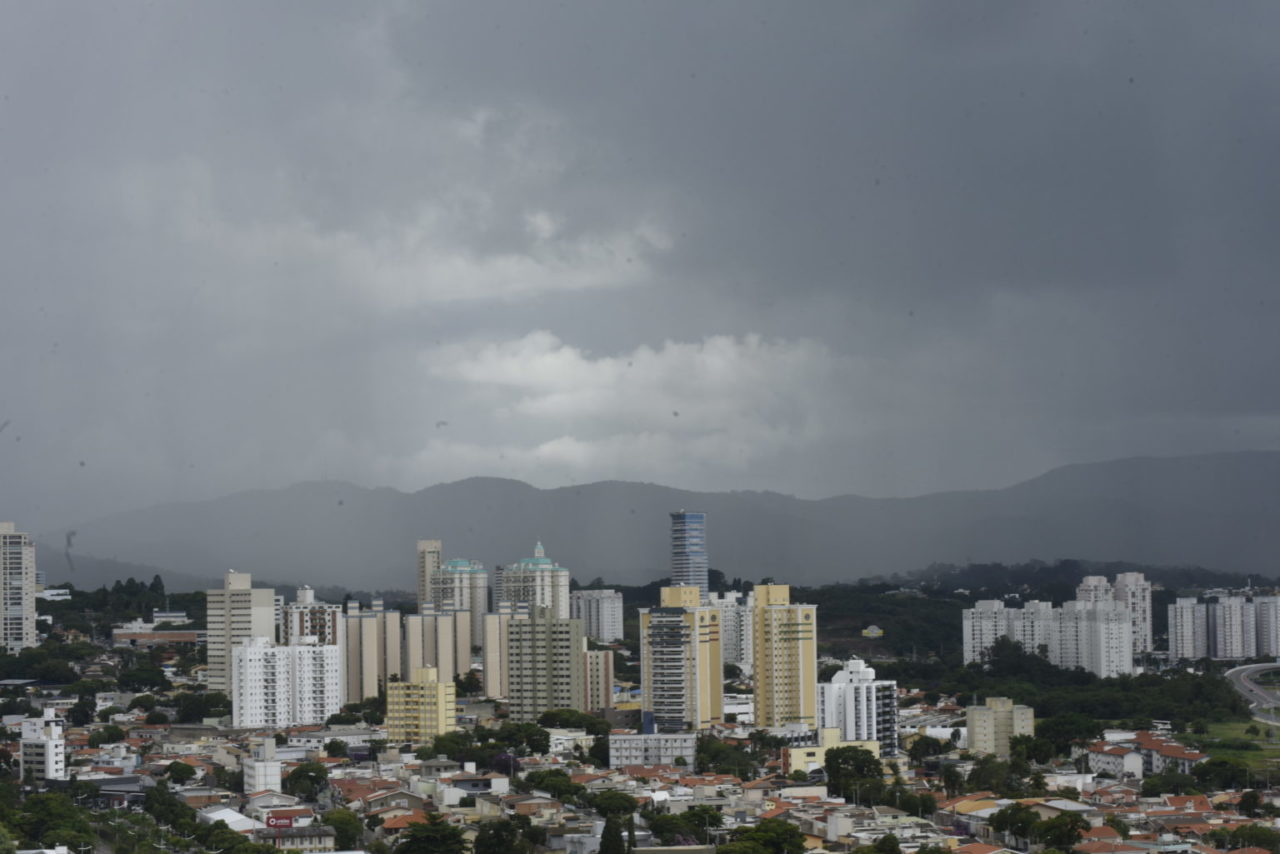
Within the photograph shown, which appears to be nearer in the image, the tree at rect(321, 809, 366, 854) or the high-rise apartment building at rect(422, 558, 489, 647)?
the tree at rect(321, 809, 366, 854)

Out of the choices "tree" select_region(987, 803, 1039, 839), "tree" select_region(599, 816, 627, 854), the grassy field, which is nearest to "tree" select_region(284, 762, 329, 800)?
"tree" select_region(599, 816, 627, 854)

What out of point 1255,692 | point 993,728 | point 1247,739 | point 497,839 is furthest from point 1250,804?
point 1255,692

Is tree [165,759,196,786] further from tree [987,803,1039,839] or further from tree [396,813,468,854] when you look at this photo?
tree [987,803,1039,839]

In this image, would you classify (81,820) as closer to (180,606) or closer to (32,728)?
(32,728)

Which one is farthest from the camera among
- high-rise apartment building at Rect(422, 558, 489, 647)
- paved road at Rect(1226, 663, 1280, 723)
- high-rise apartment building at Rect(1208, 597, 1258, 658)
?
high-rise apartment building at Rect(1208, 597, 1258, 658)

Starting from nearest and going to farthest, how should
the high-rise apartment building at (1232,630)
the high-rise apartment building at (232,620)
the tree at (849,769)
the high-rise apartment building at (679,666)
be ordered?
the tree at (849,769)
the high-rise apartment building at (679,666)
the high-rise apartment building at (232,620)
the high-rise apartment building at (1232,630)

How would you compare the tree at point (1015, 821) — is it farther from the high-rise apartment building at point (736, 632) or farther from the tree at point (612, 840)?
the high-rise apartment building at point (736, 632)

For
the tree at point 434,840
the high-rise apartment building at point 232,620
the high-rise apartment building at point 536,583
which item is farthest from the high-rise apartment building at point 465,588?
the tree at point 434,840
